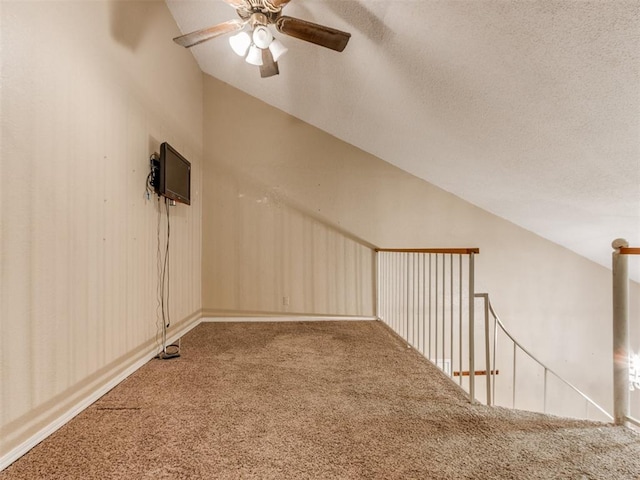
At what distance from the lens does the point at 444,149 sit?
10.3 ft

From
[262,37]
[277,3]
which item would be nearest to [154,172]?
[262,37]

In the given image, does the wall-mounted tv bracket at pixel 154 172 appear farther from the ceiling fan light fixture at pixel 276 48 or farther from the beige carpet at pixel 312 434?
the beige carpet at pixel 312 434

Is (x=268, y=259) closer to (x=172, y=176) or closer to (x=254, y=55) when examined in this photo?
(x=172, y=176)

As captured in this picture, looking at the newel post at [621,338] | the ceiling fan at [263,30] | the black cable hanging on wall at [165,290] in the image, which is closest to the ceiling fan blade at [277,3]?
the ceiling fan at [263,30]

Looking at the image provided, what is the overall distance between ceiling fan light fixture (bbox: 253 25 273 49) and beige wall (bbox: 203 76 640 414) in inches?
78.0

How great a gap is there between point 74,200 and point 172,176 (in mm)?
1076

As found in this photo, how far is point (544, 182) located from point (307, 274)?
266 centimetres

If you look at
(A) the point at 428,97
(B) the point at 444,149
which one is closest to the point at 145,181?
(A) the point at 428,97

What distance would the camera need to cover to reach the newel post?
1610 millimetres

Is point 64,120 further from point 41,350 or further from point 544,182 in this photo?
point 544,182

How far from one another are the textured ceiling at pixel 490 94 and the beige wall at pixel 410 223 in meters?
0.19

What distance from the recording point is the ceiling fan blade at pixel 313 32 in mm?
1863

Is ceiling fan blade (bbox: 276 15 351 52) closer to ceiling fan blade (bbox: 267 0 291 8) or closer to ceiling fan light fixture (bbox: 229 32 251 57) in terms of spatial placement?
ceiling fan blade (bbox: 267 0 291 8)

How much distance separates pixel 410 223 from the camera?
13.5ft
